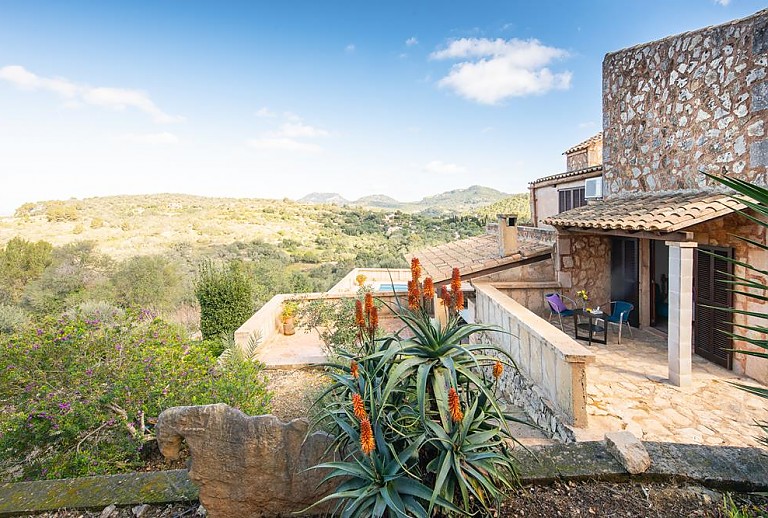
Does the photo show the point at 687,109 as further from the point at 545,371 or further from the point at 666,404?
the point at 545,371

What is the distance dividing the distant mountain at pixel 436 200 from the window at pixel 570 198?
165ft

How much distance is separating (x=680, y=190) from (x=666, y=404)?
4059 millimetres

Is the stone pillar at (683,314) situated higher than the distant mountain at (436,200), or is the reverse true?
the distant mountain at (436,200)

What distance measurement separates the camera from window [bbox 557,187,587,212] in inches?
506

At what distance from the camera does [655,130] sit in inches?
315

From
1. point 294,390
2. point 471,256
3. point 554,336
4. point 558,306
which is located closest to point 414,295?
point 554,336

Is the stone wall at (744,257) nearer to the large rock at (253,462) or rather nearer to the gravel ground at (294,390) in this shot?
the large rock at (253,462)

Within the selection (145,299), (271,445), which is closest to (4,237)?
(145,299)

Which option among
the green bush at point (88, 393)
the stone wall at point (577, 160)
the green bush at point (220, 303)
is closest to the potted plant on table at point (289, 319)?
the green bush at point (220, 303)

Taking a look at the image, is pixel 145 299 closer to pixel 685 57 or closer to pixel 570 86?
pixel 685 57

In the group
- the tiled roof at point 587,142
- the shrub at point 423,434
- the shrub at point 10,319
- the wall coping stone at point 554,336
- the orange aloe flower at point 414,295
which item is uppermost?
the tiled roof at point 587,142

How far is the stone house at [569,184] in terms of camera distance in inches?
506

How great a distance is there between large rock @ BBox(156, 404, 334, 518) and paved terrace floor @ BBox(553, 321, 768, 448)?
11.6 feet

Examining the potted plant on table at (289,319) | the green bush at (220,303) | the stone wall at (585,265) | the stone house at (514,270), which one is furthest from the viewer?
the potted plant on table at (289,319)
